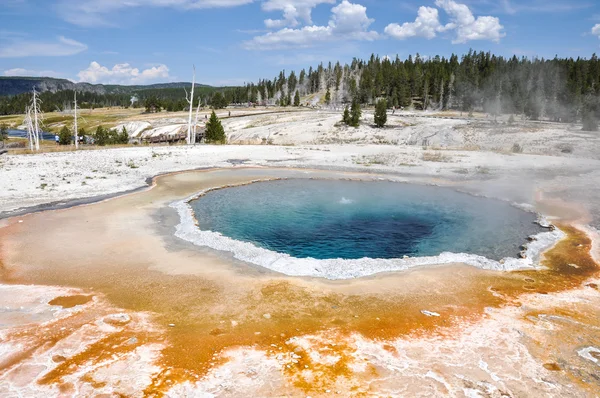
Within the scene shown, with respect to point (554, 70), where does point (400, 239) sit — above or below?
below

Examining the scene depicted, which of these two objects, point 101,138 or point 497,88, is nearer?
point 101,138

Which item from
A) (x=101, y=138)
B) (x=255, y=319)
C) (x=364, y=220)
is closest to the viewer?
(x=255, y=319)

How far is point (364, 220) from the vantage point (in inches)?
662

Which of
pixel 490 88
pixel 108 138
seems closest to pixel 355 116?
pixel 108 138

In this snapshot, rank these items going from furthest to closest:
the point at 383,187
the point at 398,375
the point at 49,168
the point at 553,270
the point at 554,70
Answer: the point at 554,70
the point at 49,168
the point at 383,187
the point at 553,270
the point at 398,375

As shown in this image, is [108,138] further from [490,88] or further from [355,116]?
[490,88]

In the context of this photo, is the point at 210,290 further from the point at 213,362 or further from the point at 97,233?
the point at 97,233

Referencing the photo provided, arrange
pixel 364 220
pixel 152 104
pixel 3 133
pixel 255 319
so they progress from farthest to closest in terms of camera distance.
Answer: pixel 152 104
pixel 3 133
pixel 364 220
pixel 255 319

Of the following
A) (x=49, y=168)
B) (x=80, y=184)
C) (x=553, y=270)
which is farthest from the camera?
(x=49, y=168)

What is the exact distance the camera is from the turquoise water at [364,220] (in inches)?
539

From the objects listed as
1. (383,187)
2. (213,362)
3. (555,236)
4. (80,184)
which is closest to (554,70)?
(383,187)

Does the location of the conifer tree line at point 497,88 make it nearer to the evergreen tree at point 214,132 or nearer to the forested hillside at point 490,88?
the forested hillside at point 490,88

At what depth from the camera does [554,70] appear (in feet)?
265

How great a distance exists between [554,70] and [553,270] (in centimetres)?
8647
